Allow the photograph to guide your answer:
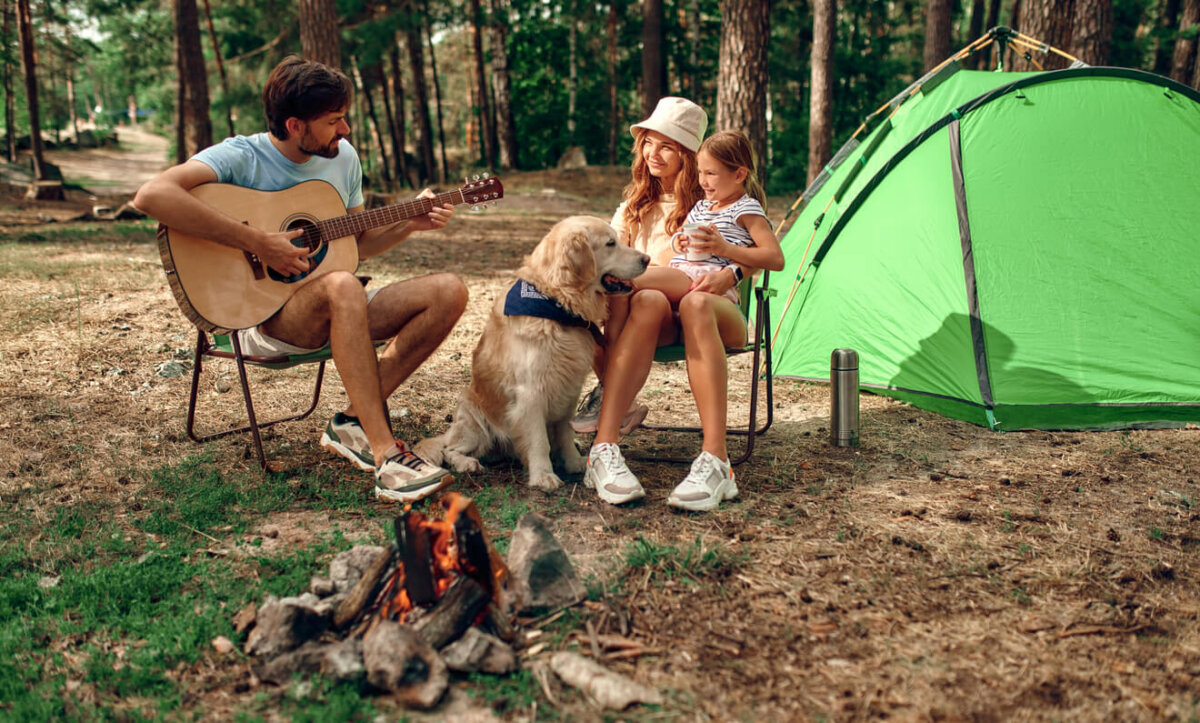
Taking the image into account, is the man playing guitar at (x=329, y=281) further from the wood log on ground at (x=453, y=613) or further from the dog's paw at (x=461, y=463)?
the wood log on ground at (x=453, y=613)

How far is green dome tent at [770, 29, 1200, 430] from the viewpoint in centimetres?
437

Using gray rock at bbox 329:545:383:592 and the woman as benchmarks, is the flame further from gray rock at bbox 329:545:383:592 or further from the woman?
the woman

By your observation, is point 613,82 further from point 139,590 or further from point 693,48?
point 139,590

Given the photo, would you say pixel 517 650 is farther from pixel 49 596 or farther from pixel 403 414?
pixel 403 414

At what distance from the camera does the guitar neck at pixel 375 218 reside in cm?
371

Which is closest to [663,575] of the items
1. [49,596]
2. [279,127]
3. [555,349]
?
[555,349]

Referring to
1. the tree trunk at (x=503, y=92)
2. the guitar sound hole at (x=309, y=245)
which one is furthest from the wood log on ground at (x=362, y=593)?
the tree trunk at (x=503, y=92)

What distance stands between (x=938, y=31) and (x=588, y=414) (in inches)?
484

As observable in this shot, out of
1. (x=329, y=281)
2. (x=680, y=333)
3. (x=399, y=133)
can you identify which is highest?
(x=399, y=133)

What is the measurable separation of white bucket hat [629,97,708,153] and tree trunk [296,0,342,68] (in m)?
5.64

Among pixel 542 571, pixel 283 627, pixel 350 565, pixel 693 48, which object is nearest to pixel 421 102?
pixel 693 48

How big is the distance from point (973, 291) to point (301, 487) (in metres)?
3.41

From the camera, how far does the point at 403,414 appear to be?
15.5 feet

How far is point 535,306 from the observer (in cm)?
350
